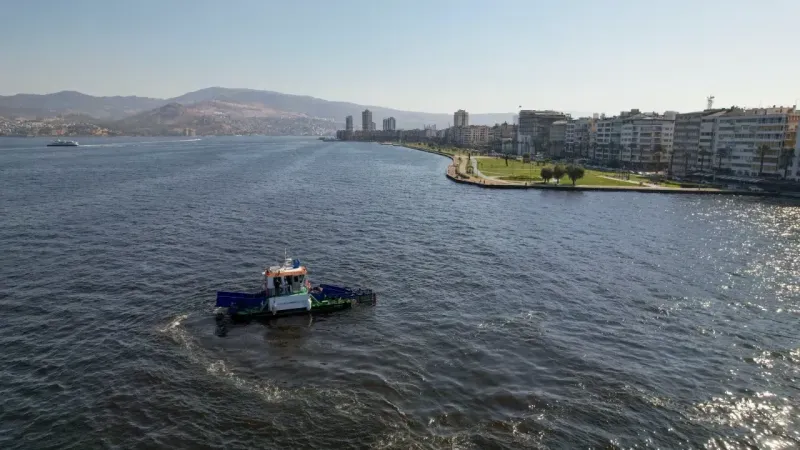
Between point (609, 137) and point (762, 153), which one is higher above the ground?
point (609, 137)

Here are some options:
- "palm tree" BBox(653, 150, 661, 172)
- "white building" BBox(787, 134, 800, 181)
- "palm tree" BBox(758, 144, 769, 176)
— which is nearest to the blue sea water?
"white building" BBox(787, 134, 800, 181)

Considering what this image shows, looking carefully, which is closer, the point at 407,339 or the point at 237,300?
the point at 407,339

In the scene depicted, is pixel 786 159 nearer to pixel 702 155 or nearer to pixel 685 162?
pixel 702 155

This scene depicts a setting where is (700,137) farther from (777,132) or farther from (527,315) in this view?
(527,315)

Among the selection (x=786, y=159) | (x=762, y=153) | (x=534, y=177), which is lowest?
(x=534, y=177)

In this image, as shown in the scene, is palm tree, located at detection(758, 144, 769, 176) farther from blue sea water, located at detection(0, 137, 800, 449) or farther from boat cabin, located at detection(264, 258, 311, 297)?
boat cabin, located at detection(264, 258, 311, 297)

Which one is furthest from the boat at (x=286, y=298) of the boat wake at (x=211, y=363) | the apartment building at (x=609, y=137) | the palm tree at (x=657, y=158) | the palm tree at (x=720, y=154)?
the apartment building at (x=609, y=137)

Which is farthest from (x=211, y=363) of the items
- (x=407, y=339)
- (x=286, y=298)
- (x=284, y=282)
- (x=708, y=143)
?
(x=708, y=143)
